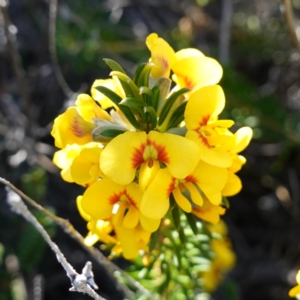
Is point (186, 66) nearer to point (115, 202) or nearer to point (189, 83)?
Result: point (189, 83)

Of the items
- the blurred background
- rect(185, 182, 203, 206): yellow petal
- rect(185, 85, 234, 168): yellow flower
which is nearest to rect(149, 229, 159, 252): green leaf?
rect(185, 182, 203, 206): yellow petal

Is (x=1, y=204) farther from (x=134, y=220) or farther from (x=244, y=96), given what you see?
(x=134, y=220)

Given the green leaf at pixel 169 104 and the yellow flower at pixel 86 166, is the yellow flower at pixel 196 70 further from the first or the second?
the yellow flower at pixel 86 166

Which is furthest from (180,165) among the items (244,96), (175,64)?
(244,96)

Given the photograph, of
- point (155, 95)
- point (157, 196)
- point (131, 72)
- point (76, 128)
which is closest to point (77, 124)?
point (76, 128)

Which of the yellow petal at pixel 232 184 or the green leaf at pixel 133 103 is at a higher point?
the green leaf at pixel 133 103

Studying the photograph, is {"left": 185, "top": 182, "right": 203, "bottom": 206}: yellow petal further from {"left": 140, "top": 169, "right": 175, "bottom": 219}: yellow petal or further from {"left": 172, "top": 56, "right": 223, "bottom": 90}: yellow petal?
{"left": 172, "top": 56, "right": 223, "bottom": 90}: yellow petal

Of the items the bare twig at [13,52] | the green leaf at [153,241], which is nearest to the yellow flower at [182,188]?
the green leaf at [153,241]
